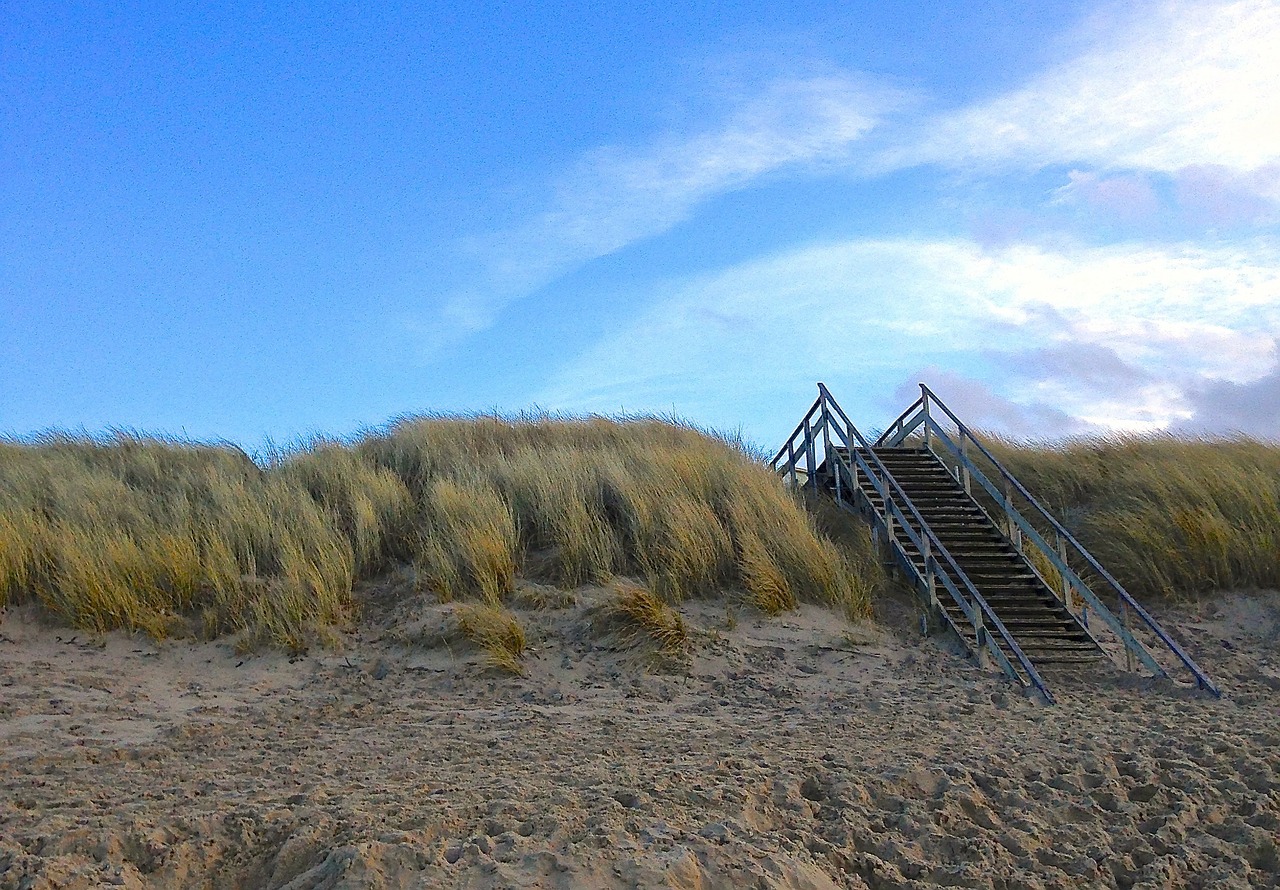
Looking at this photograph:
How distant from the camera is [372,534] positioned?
11.2 metres

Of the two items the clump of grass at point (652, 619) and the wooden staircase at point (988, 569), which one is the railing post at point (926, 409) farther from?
the clump of grass at point (652, 619)

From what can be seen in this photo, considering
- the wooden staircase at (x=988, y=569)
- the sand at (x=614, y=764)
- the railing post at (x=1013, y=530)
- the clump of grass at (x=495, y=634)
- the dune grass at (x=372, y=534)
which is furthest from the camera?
the railing post at (x=1013, y=530)

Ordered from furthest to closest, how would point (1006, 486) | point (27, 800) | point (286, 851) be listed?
1. point (1006, 486)
2. point (27, 800)
3. point (286, 851)

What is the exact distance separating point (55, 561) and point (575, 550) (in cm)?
506

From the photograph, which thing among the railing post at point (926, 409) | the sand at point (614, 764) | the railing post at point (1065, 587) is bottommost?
the sand at point (614, 764)

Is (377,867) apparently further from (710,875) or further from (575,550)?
(575,550)

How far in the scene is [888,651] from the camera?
10.1m

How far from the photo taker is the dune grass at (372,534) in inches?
388

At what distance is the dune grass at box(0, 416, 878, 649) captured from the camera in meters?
9.84

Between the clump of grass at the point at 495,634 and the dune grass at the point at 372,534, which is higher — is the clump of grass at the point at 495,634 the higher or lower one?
the lower one

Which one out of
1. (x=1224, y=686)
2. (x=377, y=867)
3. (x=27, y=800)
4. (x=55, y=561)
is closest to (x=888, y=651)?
(x=1224, y=686)

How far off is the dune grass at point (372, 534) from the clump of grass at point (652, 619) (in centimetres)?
72

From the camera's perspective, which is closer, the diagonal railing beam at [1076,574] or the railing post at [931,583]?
the diagonal railing beam at [1076,574]

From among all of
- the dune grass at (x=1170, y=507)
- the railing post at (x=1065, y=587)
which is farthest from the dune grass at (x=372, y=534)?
the dune grass at (x=1170, y=507)
